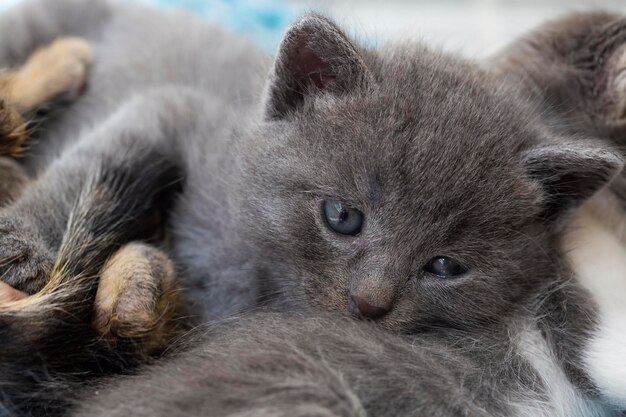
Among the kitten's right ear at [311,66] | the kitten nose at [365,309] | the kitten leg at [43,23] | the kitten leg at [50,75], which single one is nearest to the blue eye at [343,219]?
the kitten nose at [365,309]

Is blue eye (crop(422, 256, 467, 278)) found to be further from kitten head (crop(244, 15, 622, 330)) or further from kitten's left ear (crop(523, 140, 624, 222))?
kitten's left ear (crop(523, 140, 624, 222))

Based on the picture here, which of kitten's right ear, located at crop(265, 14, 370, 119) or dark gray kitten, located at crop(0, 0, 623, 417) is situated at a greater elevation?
Answer: kitten's right ear, located at crop(265, 14, 370, 119)

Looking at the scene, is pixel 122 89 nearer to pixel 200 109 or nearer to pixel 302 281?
pixel 200 109

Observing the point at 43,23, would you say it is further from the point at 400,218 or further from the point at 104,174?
the point at 400,218

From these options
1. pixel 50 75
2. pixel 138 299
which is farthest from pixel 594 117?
pixel 50 75

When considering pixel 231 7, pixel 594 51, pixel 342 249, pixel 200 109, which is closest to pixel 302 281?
pixel 342 249

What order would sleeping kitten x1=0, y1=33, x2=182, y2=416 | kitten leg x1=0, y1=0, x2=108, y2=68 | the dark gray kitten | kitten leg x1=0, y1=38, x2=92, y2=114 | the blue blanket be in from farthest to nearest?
1. the blue blanket
2. kitten leg x1=0, y1=0, x2=108, y2=68
3. kitten leg x1=0, y1=38, x2=92, y2=114
4. the dark gray kitten
5. sleeping kitten x1=0, y1=33, x2=182, y2=416

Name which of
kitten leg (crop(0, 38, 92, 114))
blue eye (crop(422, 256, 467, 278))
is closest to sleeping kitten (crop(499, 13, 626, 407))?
blue eye (crop(422, 256, 467, 278))
